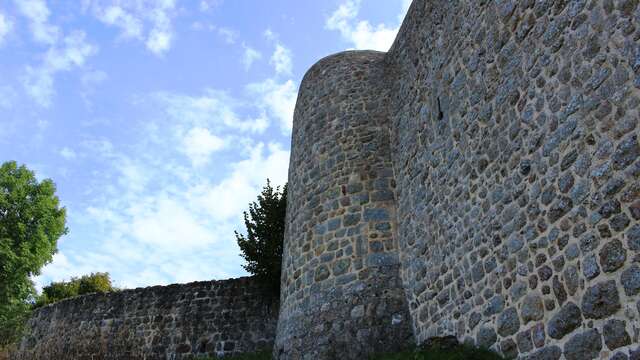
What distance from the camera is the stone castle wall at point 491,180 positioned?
4367 mm

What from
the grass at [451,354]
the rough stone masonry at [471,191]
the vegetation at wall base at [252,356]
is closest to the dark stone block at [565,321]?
the rough stone masonry at [471,191]

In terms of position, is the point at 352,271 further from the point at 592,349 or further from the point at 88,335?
the point at 88,335

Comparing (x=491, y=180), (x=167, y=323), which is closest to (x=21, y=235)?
(x=167, y=323)

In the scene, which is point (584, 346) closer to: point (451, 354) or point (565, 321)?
point (565, 321)

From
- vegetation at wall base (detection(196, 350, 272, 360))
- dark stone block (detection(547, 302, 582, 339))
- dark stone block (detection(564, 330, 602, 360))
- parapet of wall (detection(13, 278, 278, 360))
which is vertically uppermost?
parapet of wall (detection(13, 278, 278, 360))

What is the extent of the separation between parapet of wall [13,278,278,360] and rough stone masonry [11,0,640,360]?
0.35 feet

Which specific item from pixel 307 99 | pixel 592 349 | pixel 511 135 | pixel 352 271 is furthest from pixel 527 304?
pixel 307 99

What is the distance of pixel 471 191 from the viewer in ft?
21.4

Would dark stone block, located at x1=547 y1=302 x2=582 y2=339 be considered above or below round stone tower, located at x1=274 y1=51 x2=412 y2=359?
below

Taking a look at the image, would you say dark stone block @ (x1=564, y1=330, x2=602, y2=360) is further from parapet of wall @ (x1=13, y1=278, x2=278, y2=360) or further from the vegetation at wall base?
parapet of wall @ (x1=13, y1=278, x2=278, y2=360)

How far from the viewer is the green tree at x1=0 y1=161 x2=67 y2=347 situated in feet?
57.4

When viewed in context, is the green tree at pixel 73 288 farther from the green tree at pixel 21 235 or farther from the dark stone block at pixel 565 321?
the dark stone block at pixel 565 321

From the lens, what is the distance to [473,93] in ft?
22.4

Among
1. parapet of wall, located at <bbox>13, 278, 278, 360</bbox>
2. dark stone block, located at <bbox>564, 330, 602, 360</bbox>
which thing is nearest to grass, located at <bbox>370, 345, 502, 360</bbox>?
dark stone block, located at <bbox>564, 330, 602, 360</bbox>
